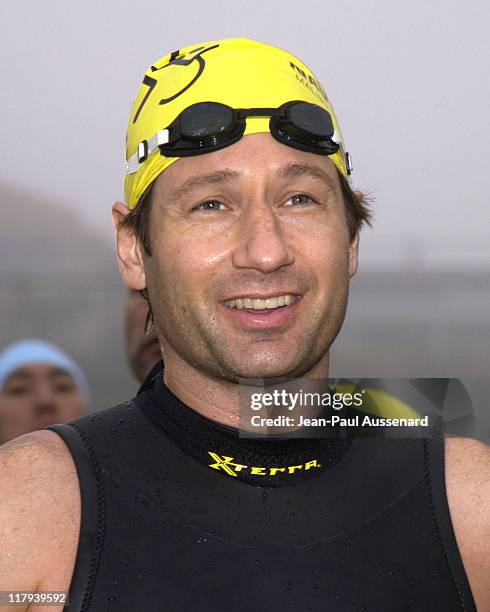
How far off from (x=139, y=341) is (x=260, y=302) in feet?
9.32

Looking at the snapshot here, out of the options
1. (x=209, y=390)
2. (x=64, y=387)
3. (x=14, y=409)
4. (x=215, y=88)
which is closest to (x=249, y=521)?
(x=209, y=390)

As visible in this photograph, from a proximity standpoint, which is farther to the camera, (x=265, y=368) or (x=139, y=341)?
(x=139, y=341)

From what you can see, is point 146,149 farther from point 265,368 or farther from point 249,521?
point 249,521

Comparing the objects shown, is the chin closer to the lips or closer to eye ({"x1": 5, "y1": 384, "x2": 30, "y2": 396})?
the lips

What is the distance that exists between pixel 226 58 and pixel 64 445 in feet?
4.62

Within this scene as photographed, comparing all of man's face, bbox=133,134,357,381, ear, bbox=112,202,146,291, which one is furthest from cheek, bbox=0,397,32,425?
man's face, bbox=133,134,357,381

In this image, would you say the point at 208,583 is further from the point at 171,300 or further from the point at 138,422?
the point at 171,300

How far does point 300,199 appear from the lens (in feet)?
9.52

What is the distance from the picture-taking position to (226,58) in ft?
10.2

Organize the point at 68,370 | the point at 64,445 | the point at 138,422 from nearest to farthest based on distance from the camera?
1. the point at 64,445
2. the point at 138,422
3. the point at 68,370

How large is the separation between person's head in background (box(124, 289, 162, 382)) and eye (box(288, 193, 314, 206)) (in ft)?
8.04

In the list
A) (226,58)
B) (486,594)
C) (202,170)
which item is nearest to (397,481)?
(486,594)

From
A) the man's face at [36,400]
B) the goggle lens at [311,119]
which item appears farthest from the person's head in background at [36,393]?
the goggle lens at [311,119]

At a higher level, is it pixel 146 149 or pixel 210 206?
pixel 146 149
